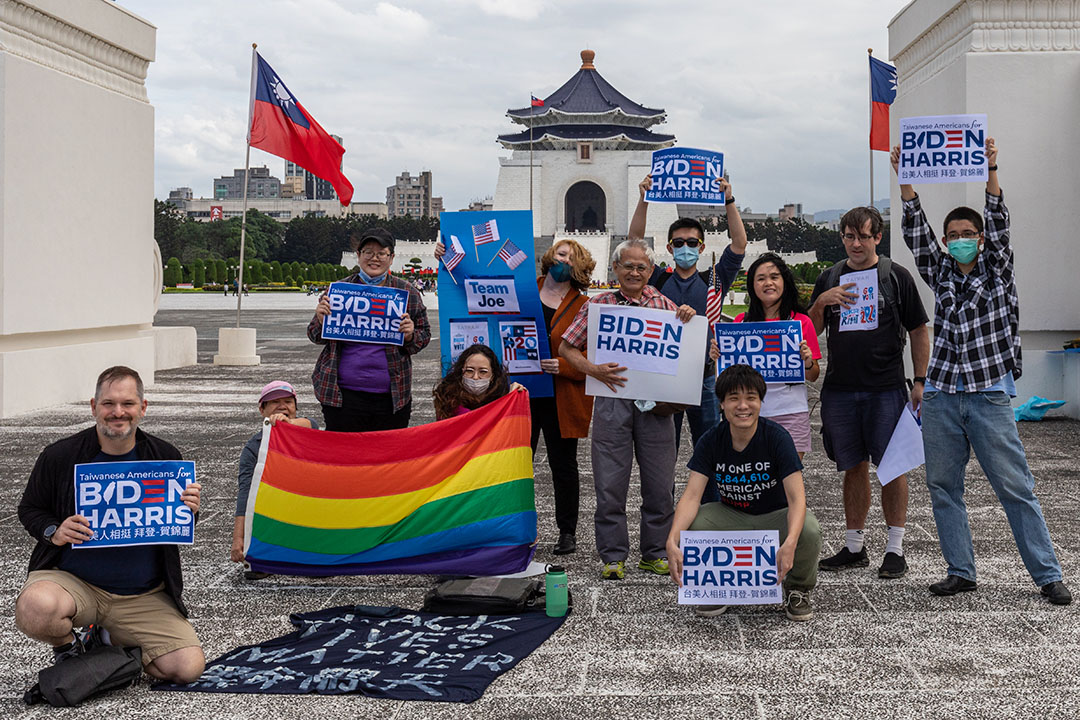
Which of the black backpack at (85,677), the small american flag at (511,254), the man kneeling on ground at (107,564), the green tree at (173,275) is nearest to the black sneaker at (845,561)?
the small american flag at (511,254)

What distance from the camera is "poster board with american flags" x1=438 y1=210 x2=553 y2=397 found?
18.8ft

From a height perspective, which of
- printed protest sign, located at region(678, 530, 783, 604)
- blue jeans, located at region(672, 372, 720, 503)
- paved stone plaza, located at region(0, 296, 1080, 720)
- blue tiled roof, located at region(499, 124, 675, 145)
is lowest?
paved stone plaza, located at region(0, 296, 1080, 720)

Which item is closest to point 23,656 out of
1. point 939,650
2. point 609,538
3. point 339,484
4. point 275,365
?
point 339,484

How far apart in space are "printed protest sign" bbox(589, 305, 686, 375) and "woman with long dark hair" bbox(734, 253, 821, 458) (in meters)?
0.41

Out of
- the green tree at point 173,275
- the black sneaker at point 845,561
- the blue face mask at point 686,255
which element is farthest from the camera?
the green tree at point 173,275

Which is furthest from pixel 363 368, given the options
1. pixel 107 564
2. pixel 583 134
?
pixel 583 134

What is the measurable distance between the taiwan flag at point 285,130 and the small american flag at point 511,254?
8.50 m

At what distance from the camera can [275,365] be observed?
17.0 meters

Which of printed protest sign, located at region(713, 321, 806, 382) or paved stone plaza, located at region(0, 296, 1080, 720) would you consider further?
printed protest sign, located at region(713, 321, 806, 382)

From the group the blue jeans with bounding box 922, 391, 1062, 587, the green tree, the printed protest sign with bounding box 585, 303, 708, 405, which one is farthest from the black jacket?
the green tree

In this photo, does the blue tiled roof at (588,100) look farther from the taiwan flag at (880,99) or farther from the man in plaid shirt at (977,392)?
the man in plaid shirt at (977,392)

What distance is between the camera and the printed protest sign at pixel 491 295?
582 cm

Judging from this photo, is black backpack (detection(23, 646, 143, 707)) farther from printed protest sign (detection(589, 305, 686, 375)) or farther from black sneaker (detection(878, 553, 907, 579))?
black sneaker (detection(878, 553, 907, 579))

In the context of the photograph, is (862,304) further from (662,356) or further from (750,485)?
(750,485)
